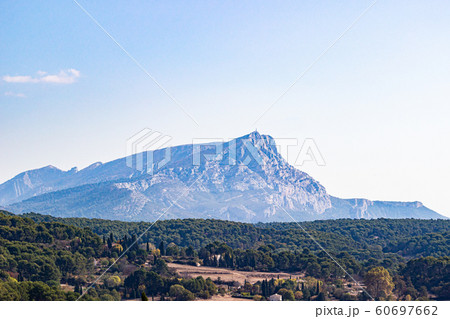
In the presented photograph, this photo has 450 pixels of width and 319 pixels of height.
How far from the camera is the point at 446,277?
69812mm

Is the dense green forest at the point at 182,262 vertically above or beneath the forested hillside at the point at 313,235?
beneath

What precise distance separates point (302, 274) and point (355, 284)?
1080 cm

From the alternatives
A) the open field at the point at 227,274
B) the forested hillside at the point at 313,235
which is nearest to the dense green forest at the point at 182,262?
the forested hillside at the point at 313,235

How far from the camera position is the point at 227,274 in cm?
→ 8138

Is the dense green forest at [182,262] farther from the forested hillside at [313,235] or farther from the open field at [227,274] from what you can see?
the open field at [227,274]

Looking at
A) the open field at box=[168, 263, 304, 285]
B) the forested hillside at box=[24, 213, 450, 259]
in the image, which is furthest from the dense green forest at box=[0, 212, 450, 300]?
the open field at box=[168, 263, 304, 285]

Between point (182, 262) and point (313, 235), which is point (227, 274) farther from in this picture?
point (313, 235)

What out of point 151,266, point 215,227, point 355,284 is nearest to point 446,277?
point 355,284

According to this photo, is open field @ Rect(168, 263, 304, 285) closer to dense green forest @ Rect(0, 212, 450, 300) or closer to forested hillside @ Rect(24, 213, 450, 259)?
dense green forest @ Rect(0, 212, 450, 300)

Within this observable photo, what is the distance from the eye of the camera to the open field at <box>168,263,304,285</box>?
7775 centimetres

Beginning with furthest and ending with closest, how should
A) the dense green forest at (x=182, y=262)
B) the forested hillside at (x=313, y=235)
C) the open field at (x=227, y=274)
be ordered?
the forested hillside at (x=313, y=235) < the open field at (x=227, y=274) < the dense green forest at (x=182, y=262)

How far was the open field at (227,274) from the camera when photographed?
255ft
